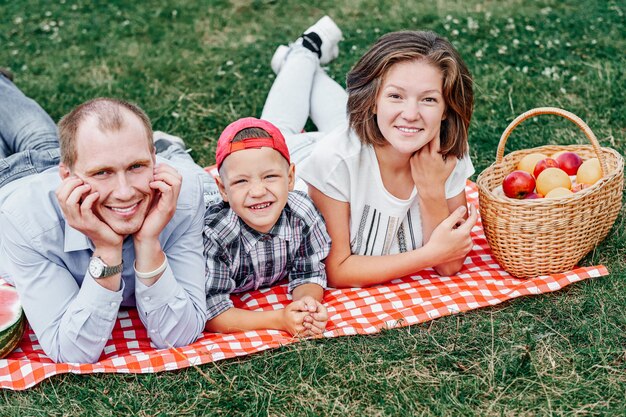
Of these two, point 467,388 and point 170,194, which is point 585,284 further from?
point 170,194

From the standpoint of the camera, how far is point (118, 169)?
146 inches

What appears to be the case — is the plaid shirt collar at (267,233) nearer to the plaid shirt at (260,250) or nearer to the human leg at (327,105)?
the plaid shirt at (260,250)

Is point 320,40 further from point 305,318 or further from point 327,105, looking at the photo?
point 305,318

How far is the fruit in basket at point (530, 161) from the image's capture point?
503 cm

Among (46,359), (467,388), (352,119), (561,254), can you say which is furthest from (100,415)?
(561,254)

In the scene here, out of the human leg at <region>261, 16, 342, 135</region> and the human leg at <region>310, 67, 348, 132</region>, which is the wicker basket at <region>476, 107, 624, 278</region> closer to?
the human leg at <region>310, 67, 348, 132</region>

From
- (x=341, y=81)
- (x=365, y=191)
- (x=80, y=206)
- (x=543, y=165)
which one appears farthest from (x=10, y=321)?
(x=341, y=81)

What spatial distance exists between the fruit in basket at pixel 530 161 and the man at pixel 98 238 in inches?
91.6

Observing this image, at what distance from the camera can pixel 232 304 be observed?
175 inches

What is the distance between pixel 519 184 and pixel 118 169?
2.43 metres

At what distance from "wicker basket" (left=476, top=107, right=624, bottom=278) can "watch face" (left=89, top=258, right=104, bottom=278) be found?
2.31m

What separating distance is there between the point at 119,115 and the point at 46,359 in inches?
56.5

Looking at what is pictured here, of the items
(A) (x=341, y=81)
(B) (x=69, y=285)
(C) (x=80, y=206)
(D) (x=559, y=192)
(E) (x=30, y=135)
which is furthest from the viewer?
(A) (x=341, y=81)

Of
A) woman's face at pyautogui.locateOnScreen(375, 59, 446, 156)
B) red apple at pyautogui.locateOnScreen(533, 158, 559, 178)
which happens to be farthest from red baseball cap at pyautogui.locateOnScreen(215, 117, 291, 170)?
red apple at pyautogui.locateOnScreen(533, 158, 559, 178)
